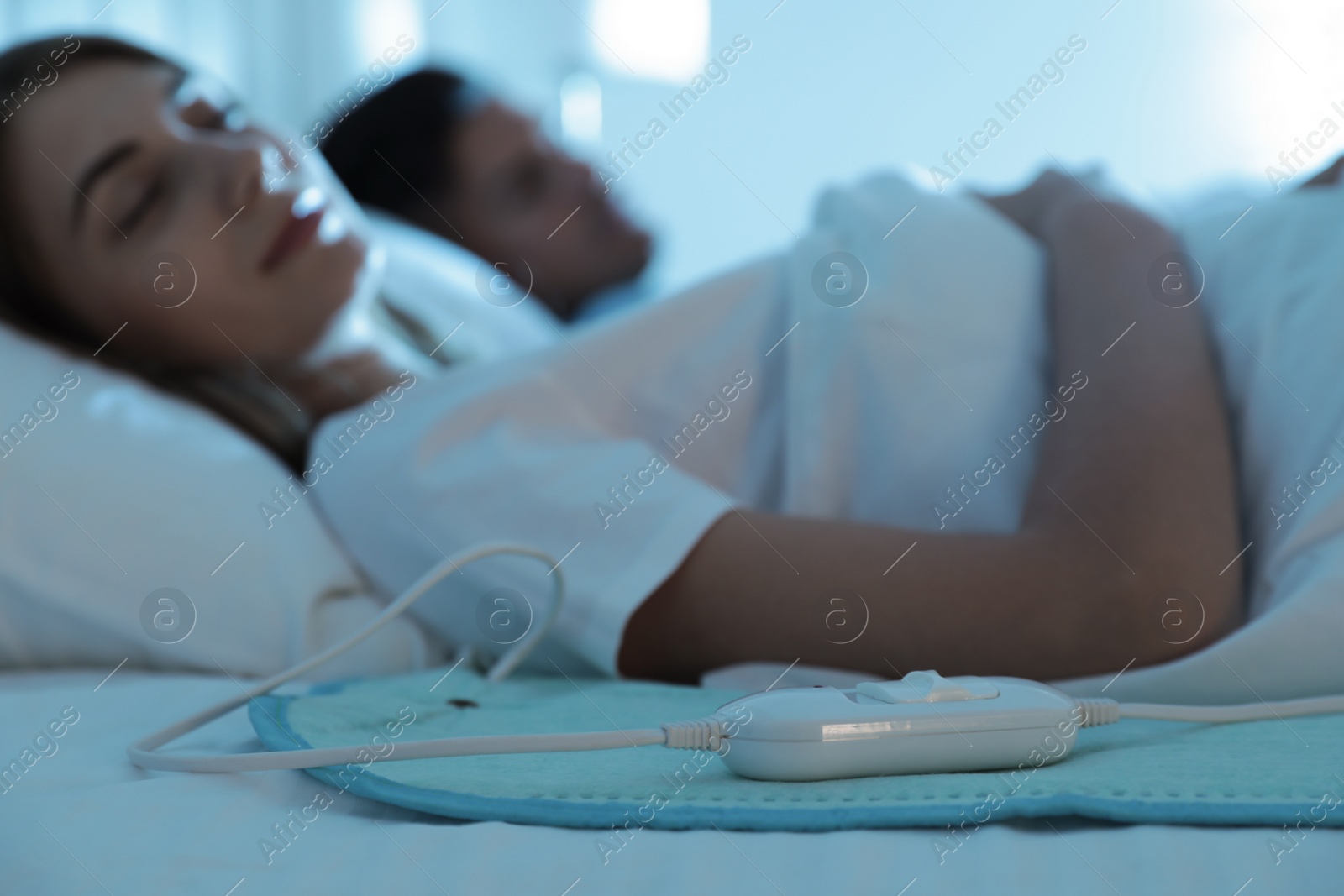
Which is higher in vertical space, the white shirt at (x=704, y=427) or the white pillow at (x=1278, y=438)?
the white pillow at (x=1278, y=438)

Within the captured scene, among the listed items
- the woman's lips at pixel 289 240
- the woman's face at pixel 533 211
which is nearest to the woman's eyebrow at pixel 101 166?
the woman's lips at pixel 289 240

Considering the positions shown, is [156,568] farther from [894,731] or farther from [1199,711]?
[1199,711]

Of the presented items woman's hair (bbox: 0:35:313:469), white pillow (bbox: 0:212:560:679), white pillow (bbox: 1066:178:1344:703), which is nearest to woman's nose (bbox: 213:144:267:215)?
woman's hair (bbox: 0:35:313:469)

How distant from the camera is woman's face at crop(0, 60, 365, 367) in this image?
0.93 meters

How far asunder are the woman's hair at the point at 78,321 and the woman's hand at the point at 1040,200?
0.75 metres

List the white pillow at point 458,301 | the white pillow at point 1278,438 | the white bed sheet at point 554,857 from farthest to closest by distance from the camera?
the white pillow at point 458,301 < the white pillow at point 1278,438 < the white bed sheet at point 554,857

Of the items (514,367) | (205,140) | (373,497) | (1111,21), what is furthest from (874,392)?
(1111,21)

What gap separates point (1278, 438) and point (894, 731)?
43 centimetres

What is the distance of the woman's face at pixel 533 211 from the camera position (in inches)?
67.9

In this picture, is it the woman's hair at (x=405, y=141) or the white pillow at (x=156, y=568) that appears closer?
the white pillow at (x=156, y=568)

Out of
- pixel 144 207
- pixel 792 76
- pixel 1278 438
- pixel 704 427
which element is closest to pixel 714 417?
pixel 704 427

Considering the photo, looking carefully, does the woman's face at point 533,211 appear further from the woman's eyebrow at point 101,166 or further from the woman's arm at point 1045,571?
the woman's arm at point 1045,571

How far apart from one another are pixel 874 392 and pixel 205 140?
28.4 inches

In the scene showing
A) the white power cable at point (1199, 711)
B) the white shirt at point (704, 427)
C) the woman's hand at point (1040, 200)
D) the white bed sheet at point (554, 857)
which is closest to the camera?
the white bed sheet at point (554, 857)
